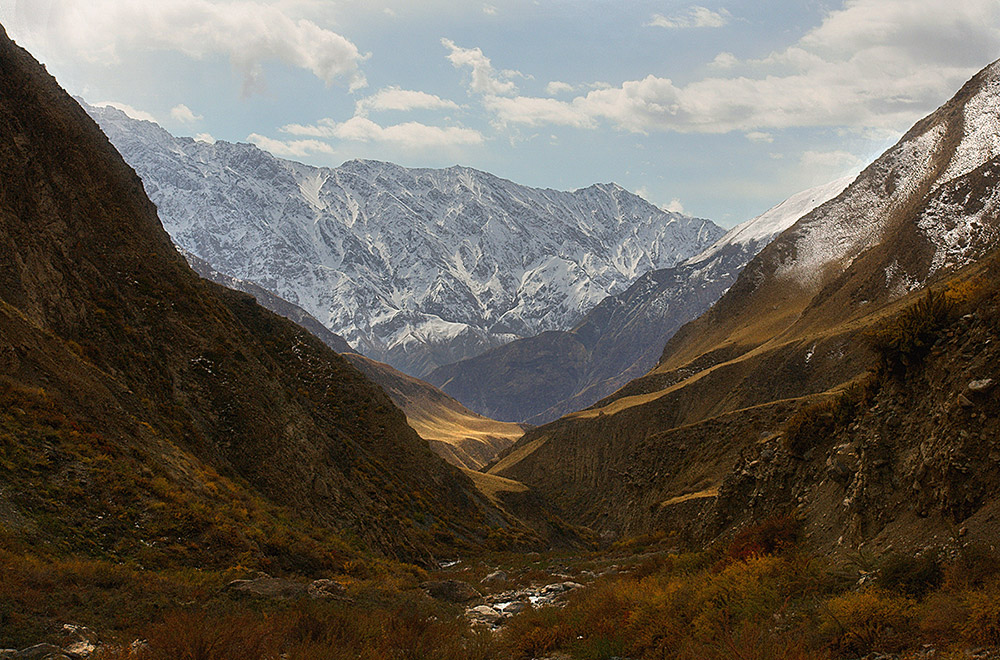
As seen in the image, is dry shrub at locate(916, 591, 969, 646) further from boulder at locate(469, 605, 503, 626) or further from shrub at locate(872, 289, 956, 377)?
boulder at locate(469, 605, 503, 626)

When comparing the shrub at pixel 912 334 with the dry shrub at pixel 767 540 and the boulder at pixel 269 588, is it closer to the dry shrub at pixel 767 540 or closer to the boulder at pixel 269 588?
the dry shrub at pixel 767 540

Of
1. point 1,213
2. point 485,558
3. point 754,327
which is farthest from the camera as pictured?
point 754,327

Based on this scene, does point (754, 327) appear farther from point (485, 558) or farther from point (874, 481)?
point (874, 481)

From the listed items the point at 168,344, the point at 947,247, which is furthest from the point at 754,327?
the point at 168,344

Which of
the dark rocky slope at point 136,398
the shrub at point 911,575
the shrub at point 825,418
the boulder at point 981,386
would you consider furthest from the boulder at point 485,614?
the boulder at point 981,386

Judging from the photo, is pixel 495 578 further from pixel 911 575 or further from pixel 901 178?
pixel 901 178

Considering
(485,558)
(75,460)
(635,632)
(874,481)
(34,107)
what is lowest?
(485,558)
